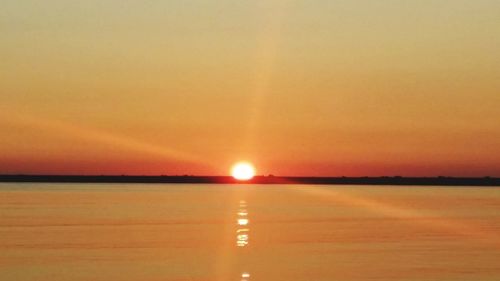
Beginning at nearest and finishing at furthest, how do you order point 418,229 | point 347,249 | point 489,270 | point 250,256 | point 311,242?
point 489,270 < point 250,256 < point 347,249 < point 311,242 < point 418,229

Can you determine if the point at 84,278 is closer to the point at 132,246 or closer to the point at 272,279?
the point at 272,279

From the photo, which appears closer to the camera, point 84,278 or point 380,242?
point 84,278

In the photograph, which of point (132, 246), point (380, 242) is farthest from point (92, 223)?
point (380, 242)

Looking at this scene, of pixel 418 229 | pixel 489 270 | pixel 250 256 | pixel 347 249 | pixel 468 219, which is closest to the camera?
pixel 489 270

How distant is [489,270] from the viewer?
37.1 m

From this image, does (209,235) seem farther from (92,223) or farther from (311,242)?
(92,223)

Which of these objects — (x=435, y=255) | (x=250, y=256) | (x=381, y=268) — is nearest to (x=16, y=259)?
(x=250, y=256)

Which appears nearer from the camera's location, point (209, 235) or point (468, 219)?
point (209, 235)

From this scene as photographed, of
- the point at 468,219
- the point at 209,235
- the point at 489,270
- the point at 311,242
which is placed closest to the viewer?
the point at 489,270

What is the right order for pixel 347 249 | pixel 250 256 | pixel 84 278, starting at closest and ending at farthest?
1. pixel 84 278
2. pixel 250 256
3. pixel 347 249

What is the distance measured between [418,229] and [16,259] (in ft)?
103

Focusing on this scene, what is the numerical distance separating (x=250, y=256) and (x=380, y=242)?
1059 centimetres

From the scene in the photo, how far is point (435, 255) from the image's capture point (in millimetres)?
42531

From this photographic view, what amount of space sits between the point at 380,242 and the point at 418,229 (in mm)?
12701
